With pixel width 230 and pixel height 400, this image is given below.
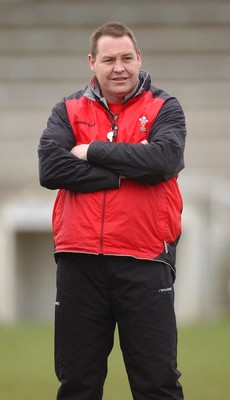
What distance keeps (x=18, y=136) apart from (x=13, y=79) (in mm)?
839

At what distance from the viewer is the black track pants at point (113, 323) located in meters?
3.76

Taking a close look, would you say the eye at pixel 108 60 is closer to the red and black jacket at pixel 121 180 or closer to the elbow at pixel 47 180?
the red and black jacket at pixel 121 180

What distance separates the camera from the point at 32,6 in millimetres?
12992

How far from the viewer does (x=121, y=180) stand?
12.5ft

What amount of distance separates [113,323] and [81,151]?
642 mm

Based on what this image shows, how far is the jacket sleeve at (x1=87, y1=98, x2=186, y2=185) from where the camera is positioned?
12.3 ft

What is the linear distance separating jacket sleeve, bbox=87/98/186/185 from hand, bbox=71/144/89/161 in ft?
0.08

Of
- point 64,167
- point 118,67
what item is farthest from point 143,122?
point 64,167

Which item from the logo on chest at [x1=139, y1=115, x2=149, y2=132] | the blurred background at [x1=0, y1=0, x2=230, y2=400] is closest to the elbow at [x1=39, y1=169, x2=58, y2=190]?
the logo on chest at [x1=139, y1=115, x2=149, y2=132]

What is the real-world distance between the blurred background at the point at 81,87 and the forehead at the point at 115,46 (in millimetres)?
6710

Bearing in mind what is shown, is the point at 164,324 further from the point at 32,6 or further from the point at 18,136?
the point at 32,6

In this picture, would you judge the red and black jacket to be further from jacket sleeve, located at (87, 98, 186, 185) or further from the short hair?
the short hair

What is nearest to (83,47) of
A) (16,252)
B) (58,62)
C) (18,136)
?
(58,62)

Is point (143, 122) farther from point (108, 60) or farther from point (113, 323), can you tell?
point (113, 323)
